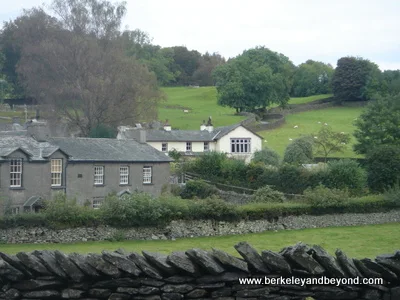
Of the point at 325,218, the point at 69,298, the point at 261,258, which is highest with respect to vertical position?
the point at 261,258

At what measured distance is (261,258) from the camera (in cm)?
1114

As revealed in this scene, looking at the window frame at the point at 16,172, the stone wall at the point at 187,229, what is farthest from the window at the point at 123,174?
the stone wall at the point at 187,229

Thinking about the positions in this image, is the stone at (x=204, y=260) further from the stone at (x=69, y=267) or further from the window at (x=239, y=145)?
the window at (x=239, y=145)

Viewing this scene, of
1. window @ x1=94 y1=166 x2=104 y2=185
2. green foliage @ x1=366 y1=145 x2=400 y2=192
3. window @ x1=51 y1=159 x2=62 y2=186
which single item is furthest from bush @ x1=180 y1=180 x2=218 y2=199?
green foliage @ x1=366 y1=145 x2=400 y2=192

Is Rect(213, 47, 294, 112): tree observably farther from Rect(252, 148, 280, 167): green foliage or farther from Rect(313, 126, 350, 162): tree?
Rect(252, 148, 280, 167): green foliage

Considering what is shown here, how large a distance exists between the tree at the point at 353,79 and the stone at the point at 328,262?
358 feet

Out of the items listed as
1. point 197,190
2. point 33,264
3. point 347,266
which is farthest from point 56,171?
point 347,266

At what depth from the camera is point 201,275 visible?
11180 mm

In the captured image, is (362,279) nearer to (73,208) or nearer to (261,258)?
(261,258)

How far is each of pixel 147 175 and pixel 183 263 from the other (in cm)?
4202

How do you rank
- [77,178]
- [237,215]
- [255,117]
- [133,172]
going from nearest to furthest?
[237,215], [77,178], [133,172], [255,117]

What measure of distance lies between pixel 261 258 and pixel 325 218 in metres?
35.0

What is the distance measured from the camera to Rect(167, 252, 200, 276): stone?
434 inches

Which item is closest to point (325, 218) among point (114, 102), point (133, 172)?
point (133, 172)
